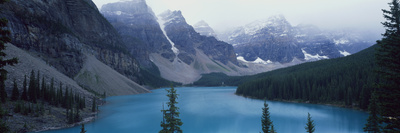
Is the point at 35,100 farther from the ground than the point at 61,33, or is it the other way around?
the point at 61,33

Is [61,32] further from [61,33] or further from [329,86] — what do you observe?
[329,86]

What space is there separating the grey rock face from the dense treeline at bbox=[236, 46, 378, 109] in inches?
2816

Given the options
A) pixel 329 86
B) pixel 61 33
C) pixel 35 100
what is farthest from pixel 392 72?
pixel 61 33

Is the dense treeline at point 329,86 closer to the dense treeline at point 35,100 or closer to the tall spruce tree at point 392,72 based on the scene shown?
the tall spruce tree at point 392,72

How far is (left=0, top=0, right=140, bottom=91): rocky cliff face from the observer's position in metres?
74.9

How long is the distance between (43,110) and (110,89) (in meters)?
59.0

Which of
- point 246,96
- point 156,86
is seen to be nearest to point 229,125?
point 246,96

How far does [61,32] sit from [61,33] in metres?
0.50

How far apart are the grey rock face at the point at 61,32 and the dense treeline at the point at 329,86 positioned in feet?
235

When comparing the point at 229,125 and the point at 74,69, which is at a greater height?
the point at 74,69

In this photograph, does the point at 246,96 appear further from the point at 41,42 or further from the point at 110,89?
the point at 41,42

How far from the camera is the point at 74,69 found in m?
90.6

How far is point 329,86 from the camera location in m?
73.9

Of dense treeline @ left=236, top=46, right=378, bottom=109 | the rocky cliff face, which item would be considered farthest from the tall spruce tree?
the rocky cliff face
